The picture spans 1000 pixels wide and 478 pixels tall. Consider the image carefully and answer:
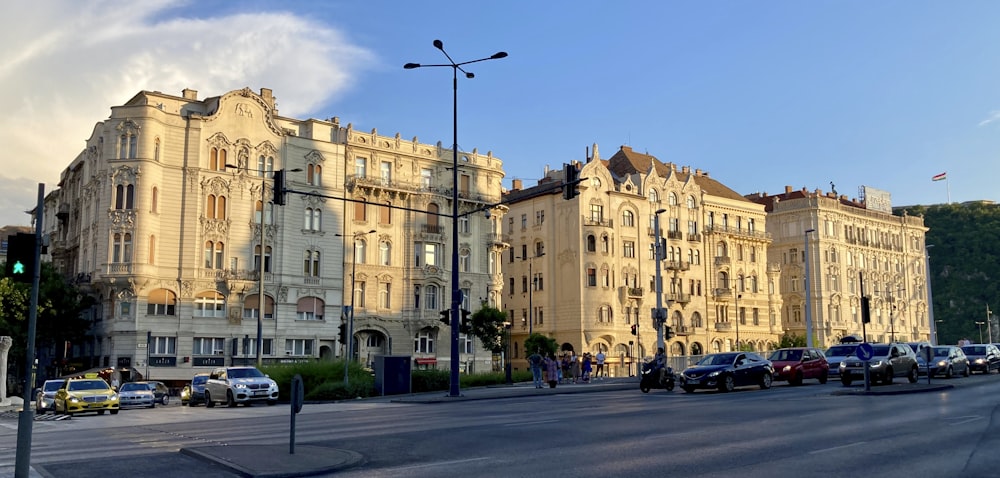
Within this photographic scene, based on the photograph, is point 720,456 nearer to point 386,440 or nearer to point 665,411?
point 386,440

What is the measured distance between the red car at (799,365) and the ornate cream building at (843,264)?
204 ft

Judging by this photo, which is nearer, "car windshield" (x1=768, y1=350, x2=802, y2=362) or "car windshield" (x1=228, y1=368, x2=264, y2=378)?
"car windshield" (x1=228, y1=368, x2=264, y2=378)

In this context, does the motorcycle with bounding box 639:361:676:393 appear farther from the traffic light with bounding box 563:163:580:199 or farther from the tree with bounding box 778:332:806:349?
the tree with bounding box 778:332:806:349

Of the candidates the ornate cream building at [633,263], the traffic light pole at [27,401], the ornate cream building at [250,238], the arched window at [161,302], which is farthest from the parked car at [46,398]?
the ornate cream building at [633,263]

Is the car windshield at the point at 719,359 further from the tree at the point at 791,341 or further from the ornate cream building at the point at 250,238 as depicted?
the tree at the point at 791,341

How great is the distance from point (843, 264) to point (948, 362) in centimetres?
6983

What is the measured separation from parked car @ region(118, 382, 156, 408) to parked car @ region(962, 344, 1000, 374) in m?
38.7

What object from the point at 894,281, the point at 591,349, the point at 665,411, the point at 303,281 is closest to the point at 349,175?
the point at 303,281

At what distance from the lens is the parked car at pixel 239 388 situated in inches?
1341

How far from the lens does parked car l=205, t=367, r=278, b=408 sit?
34062 mm

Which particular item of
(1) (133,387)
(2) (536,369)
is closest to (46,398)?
(1) (133,387)

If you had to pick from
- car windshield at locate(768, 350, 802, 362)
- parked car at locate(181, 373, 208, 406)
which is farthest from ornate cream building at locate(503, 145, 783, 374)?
car windshield at locate(768, 350, 802, 362)

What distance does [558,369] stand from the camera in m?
44.5

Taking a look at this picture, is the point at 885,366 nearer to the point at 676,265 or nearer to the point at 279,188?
the point at 279,188
